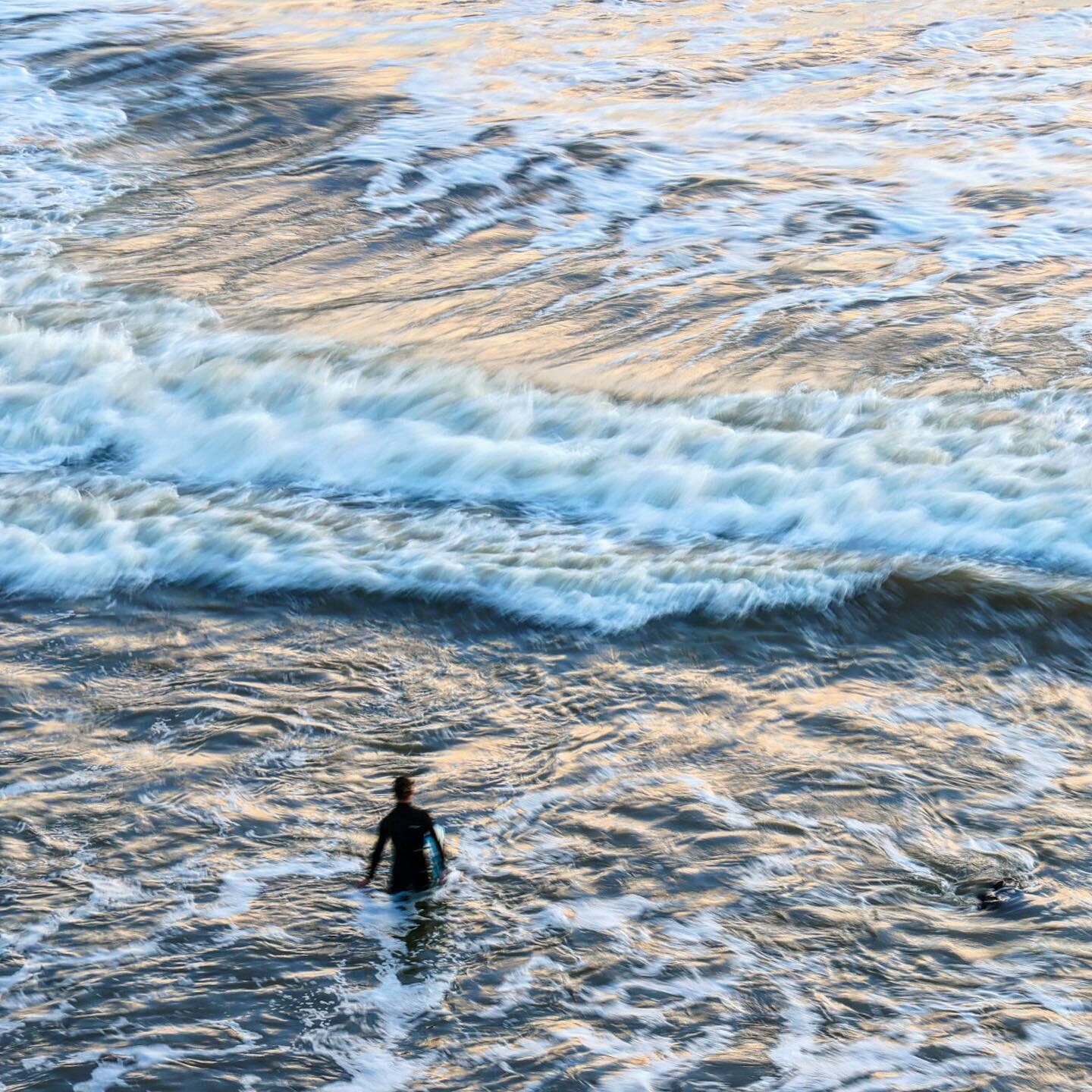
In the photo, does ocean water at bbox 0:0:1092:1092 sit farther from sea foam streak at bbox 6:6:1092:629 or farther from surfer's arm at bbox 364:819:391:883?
surfer's arm at bbox 364:819:391:883

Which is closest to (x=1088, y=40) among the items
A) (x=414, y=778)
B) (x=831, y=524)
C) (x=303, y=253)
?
(x=303, y=253)

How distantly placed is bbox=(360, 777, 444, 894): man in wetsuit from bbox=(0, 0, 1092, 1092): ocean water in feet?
0.51

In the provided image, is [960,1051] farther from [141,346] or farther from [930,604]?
[141,346]

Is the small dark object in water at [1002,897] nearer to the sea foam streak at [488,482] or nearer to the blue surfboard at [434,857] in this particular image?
the blue surfboard at [434,857]

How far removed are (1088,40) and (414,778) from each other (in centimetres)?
1954

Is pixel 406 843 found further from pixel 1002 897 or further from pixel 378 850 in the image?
pixel 1002 897

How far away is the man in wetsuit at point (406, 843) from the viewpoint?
293 inches

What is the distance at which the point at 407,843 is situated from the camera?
24.4 feet

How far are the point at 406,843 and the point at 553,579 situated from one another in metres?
3.72

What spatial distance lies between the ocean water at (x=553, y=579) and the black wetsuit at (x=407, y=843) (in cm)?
17

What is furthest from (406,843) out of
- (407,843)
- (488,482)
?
(488,482)

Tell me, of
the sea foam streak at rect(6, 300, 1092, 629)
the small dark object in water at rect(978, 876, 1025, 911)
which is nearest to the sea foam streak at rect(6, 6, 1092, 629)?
the sea foam streak at rect(6, 300, 1092, 629)

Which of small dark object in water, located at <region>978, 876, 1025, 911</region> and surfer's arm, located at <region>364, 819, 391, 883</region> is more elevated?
surfer's arm, located at <region>364, 819, 391, 883</region>

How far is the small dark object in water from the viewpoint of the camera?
7.38 metres
